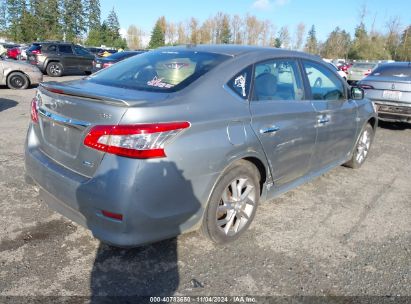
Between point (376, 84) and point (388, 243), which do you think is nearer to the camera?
point (388, 243)

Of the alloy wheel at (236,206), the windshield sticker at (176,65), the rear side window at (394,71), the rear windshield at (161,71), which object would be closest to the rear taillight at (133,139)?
the rear windshield at (161,71)

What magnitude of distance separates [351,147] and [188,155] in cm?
324

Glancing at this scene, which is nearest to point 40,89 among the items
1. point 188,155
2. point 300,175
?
point 188,155

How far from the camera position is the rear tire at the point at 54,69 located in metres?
17.5

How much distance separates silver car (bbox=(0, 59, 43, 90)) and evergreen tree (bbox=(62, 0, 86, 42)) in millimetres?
57683

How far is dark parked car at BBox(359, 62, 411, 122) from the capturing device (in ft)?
26.1

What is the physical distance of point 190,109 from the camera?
2711 mm

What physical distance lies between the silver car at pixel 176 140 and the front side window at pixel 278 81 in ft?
0.04

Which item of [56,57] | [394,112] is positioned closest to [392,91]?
[394,112]

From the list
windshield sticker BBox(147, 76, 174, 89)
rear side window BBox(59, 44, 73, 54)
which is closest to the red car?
rear side window BBox(59, 44, 73, 54)

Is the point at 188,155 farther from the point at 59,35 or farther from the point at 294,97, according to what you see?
the point at 59,35

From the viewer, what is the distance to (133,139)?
2.43 m

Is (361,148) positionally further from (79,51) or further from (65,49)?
(79,51)

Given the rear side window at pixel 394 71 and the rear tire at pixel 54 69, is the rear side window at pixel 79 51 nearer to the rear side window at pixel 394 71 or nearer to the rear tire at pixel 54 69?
the rear tire at pixel 54 69
